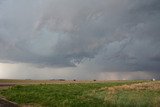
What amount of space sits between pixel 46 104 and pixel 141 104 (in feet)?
40.9

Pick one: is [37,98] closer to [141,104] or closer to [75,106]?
[75,106]

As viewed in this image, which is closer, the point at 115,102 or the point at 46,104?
the point at 115,102

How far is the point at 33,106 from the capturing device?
43.0m

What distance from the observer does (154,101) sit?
37344 millimetres

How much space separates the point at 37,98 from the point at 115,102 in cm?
1402

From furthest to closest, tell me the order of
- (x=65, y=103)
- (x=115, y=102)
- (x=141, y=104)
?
1. (x=65, y=103)
2. (x=115, y=102)
3. (x=141, y=104)

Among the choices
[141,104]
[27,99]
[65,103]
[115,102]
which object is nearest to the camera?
[141,104]

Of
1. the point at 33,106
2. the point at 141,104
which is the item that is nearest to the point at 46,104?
the point at 33,106

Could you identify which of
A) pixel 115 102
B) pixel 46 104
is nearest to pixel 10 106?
pixel 46 104

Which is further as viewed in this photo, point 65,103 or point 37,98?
point 37,98

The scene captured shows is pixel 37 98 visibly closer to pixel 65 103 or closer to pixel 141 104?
pixel 65 103

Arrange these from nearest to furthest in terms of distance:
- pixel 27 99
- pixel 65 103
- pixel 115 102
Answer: pixel 115 102 → pixel 65 103 → pixel 27 99

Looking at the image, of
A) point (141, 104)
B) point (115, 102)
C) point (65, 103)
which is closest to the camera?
point (141, 104)

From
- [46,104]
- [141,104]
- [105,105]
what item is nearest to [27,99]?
[46,104]
